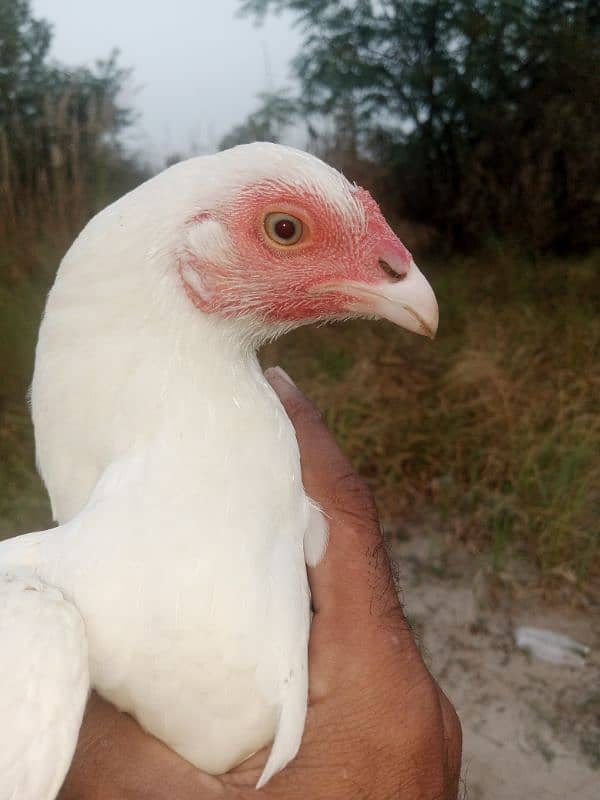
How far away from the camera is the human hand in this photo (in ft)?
4.28

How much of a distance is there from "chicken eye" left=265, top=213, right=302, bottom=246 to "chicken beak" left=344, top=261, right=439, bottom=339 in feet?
0.47

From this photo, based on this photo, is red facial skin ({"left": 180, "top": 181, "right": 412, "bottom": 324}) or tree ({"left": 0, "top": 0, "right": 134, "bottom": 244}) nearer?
red facial skin ({"left": 180, "top": 181, "right": 412, "bottom": 324})

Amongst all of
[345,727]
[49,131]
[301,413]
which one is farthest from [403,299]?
[49,131]

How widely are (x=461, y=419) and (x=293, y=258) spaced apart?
126 inches

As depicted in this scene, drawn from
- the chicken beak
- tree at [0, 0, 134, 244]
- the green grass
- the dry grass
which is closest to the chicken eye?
the chicken beak

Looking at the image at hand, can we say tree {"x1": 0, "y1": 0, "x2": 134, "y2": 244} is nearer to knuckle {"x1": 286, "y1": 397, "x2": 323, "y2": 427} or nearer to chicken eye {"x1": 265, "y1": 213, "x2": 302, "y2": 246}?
knuckle {"x1": 286, "y1": 397, "x2": 323, "y2": 427}

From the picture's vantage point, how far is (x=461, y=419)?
4301 millimetres

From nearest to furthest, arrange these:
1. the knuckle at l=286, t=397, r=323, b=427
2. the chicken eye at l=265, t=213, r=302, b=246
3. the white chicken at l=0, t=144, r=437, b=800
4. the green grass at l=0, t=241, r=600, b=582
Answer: the white chicken at l=0, t=144, r=437, b=800 → the chicken eye at l=265, t=213, r=302, b=246 → the knuckle at l=286, t=397, r=323, b=427 → the green grass at l=0, t=241, r=600, b=582

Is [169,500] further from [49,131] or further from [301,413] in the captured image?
[49,131]

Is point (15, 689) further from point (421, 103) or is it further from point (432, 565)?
point (421, 103)

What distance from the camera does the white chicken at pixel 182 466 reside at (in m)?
1.15

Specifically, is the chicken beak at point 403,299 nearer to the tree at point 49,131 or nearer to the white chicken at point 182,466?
the white chicken at point 182,466

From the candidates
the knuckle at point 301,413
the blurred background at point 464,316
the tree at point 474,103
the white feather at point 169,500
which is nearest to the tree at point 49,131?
the blurred background at point 464,316

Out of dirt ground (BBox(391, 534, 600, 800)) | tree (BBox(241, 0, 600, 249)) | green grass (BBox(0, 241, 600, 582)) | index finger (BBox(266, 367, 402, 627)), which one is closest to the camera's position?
index finger (BBox(266, 367, 402, 627))
